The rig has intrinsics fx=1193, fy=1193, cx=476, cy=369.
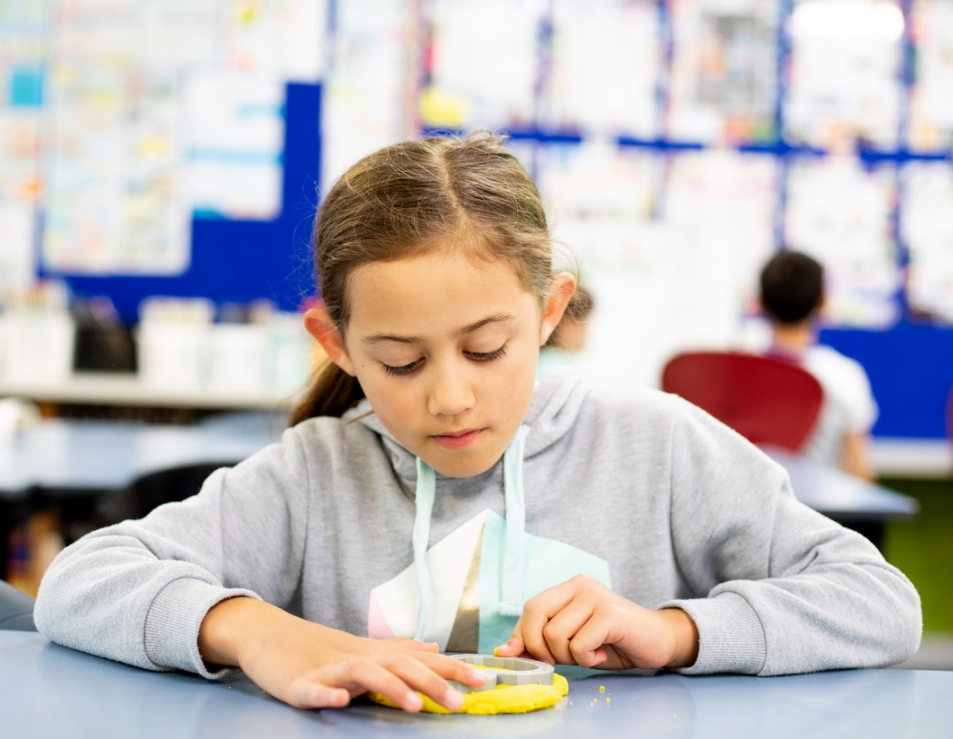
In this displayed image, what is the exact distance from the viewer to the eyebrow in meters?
1.01

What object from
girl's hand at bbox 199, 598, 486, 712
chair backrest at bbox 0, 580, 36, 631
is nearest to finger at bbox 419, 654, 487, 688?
girl's hand at bbox 199, 598, 486, 712

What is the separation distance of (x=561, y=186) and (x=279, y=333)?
113cm

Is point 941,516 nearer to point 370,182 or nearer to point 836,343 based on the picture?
point 836,343

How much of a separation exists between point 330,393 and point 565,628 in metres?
0.49

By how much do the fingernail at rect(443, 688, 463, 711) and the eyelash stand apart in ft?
1.09

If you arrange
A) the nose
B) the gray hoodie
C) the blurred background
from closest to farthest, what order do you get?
the nose < the gray hoodie < the blurred background

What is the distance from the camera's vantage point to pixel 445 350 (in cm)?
100

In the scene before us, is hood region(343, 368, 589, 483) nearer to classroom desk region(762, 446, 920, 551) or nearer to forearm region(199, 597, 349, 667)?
forearm region(199, 597, 349, 667)

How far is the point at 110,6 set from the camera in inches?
171

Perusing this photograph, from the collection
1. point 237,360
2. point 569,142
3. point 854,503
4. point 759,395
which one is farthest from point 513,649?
point 569,142

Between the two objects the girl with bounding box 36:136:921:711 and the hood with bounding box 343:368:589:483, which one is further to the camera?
the hood with bounding box 343:368:589:483

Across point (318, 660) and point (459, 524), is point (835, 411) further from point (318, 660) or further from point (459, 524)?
point (318, 660)

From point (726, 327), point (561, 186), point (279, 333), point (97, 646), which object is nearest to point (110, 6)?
point (279, 333)

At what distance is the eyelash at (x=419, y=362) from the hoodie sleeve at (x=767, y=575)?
26 cm
